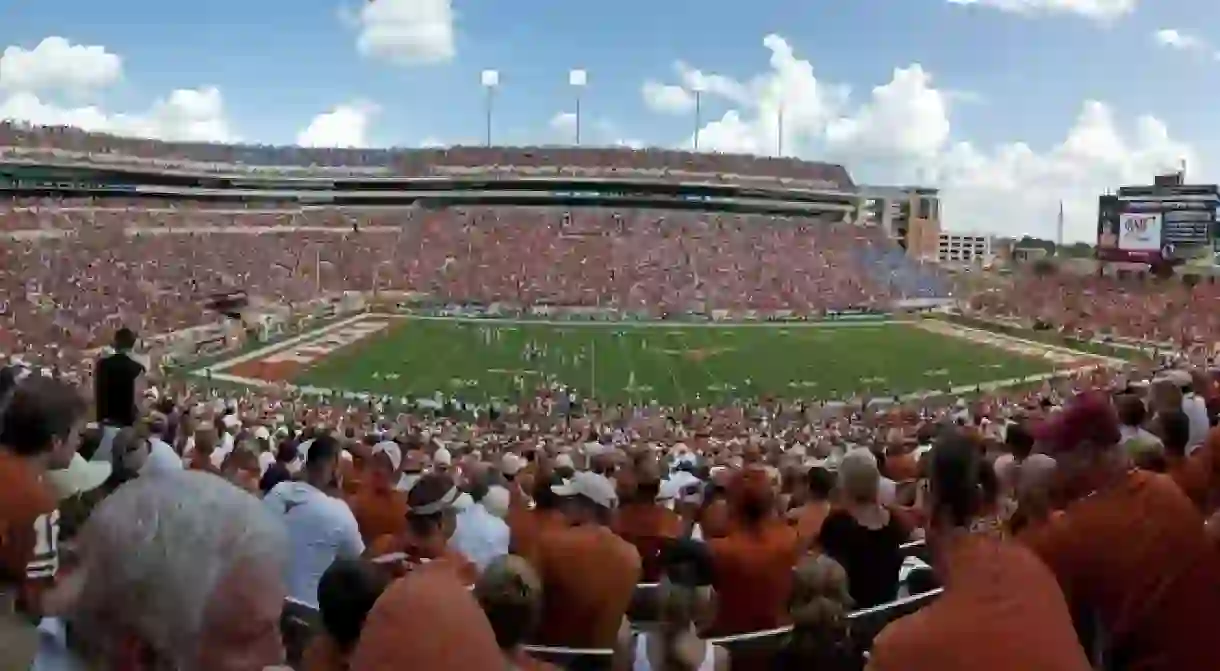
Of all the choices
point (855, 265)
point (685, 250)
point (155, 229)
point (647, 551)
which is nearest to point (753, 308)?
point (685, 250)

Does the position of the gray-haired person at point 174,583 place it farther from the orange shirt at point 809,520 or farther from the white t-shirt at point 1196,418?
the white t-shirt at point 1196,418

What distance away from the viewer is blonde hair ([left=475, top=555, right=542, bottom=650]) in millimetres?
3107

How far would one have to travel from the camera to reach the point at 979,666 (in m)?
2.47

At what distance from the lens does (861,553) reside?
473 cm

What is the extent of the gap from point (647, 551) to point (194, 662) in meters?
4.34

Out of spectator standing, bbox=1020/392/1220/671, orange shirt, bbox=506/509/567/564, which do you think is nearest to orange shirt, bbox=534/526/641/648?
orange shirt, bbox=506/509/567/564

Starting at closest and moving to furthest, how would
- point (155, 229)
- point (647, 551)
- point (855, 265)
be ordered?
point (647, 551) < point (155, 229) < point (855, 265)

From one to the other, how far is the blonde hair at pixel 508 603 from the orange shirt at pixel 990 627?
936 mm

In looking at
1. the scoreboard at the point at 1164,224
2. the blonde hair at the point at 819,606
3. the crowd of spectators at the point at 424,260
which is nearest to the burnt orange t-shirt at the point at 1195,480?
the blonde hair at the point at 819,606

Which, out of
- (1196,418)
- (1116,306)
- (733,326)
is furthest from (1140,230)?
(1196,418)

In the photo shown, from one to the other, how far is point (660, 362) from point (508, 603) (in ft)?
125

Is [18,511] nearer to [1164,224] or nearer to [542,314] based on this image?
[542,314]

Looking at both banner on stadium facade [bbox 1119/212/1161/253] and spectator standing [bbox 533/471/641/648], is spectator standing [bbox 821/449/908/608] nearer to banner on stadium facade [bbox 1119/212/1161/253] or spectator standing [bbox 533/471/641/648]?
spectator standing [bbox 533/471/641/648]

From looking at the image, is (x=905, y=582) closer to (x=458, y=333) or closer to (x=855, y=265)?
(x=458, y=333)
